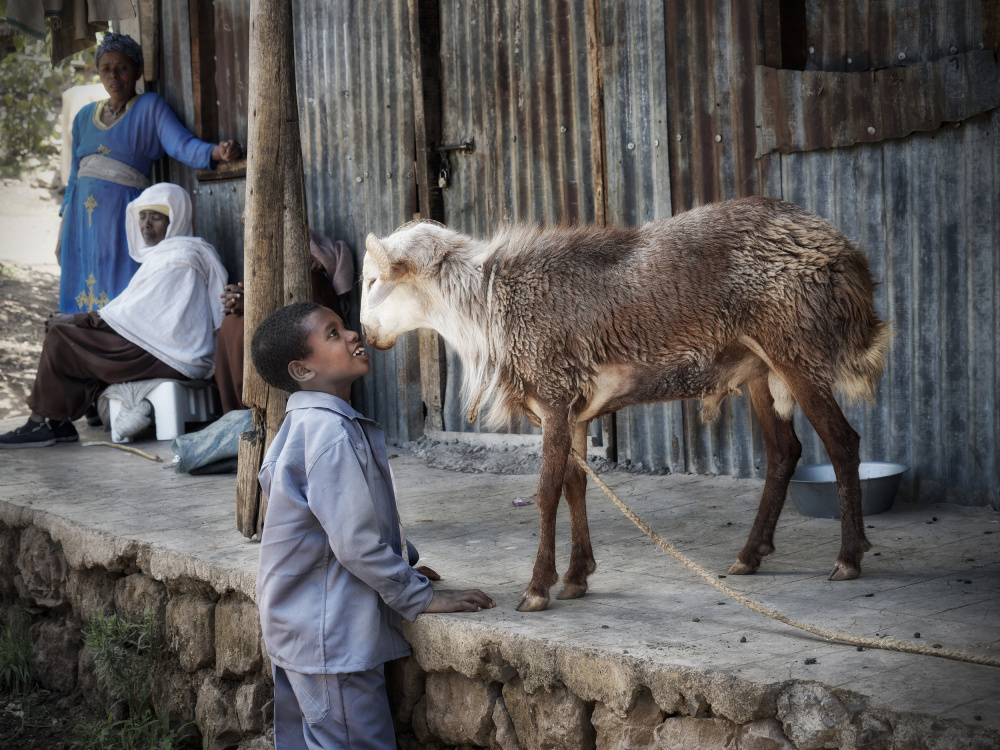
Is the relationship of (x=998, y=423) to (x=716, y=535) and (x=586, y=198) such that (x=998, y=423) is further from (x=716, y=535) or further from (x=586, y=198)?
(x=586, y=198)

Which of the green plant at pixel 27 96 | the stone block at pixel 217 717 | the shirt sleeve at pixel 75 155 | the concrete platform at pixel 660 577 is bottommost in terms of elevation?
the stone block at pixel 217 717

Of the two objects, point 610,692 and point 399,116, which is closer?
point 610,692

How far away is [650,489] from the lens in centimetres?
532

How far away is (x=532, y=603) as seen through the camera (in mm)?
3309

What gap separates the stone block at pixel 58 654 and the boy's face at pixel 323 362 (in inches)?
109

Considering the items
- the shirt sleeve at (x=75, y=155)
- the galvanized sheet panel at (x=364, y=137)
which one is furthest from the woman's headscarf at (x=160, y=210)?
the galvanized sheet panel at (x=364, y=137)

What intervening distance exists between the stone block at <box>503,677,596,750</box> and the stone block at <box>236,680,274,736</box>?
133 cm

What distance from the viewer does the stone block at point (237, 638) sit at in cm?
396

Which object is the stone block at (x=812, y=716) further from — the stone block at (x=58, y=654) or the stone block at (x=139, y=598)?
the stone block at (x=58, y=654)

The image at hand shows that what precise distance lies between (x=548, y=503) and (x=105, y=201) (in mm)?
6534

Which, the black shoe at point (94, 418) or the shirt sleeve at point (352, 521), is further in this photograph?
the black shoe at point (94, 418)

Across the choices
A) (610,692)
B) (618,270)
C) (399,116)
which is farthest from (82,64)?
(610,692)

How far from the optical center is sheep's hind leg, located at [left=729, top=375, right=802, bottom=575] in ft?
12.5

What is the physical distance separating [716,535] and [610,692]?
168 centimetres
